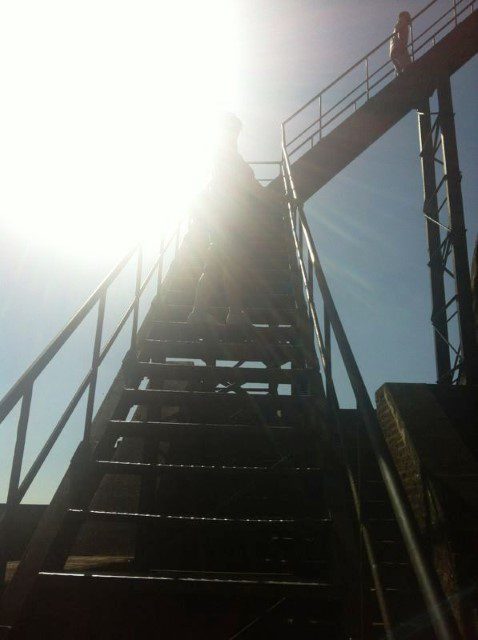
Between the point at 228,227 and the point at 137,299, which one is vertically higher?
the point at 228,227

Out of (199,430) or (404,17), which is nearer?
(199,430)

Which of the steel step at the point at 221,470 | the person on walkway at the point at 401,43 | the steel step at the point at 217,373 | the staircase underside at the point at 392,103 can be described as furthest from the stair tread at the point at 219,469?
the person on walkway at the point at 401,43

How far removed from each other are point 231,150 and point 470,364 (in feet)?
12.9

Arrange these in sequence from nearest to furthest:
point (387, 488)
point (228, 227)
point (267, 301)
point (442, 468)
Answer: point (387, 488)
point (442, 468)
point (267, 301)
point (228, 227)

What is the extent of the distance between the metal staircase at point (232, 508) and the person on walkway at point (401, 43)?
614 centimetres

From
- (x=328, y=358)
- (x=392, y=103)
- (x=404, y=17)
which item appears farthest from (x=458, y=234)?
(x=328, y=358)

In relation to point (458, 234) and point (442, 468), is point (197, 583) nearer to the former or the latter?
point (442, 468)

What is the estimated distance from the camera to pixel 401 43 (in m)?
10.1

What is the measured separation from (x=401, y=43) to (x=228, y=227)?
621cm

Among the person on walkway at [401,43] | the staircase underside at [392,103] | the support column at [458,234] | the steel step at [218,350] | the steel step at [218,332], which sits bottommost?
the steel step at [218,350]

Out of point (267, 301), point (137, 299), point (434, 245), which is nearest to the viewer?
point (137, 299)

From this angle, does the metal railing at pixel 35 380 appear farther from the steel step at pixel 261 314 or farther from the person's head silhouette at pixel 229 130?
the person's head silhouette at pixel 229 130

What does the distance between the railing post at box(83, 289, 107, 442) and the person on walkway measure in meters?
8.42

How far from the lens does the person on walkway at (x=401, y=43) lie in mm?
10086
